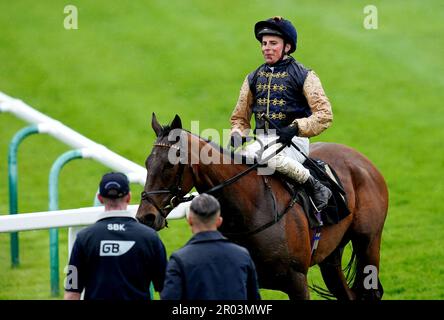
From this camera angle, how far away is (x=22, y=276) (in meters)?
10.6

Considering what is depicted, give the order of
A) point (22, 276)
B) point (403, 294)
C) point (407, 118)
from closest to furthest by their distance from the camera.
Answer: point (403, 294) < point (22, 276) < point (407, 118)

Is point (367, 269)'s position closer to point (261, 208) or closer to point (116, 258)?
point (261, 208)

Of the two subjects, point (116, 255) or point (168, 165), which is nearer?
point (116, 255)

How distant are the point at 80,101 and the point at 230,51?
2.79 m

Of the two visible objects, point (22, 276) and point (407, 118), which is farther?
point (407, 118)

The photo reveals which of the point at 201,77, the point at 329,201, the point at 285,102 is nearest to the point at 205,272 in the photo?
the point at 285,102

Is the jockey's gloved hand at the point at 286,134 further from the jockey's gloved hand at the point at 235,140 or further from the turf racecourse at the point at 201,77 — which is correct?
the turf racecourse at the point at 201,77

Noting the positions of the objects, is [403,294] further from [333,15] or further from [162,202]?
[333,15]

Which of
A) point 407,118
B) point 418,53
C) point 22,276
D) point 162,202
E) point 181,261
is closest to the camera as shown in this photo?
point 181,261

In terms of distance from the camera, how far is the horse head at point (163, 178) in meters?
6.52

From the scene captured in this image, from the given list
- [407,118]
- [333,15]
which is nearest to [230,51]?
[333,15]

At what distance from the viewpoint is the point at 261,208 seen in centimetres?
704

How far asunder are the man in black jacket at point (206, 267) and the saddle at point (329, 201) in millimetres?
1843

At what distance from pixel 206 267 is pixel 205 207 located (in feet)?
1.06
